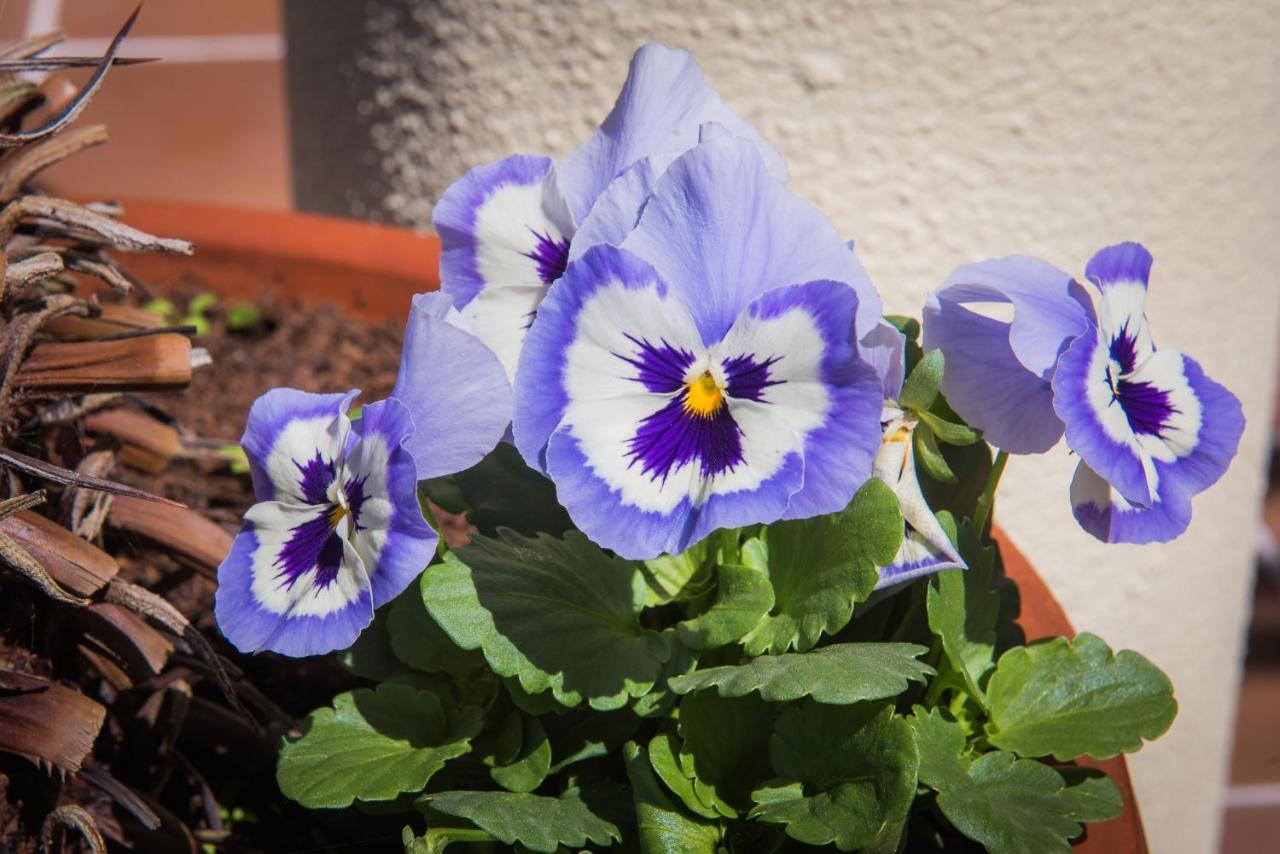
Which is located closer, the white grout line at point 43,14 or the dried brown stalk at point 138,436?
the dried brown stalk at point 138,436

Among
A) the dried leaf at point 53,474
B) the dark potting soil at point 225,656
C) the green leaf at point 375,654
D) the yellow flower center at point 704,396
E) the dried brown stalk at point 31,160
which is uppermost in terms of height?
the yellow flower center at point 704,396

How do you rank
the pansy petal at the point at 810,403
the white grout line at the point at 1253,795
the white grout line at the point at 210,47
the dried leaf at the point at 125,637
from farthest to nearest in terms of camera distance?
the white grout line at the point at 210,47 < the white grout line at the point at 1253,795 < the dried leaf at the point at 125,637 < the pansy petal at the point at 810,403

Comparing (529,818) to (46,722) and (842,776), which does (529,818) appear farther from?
(46,722)

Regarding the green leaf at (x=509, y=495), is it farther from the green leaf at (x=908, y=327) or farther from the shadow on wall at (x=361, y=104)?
the shadow on wall at (x=361, y=104)

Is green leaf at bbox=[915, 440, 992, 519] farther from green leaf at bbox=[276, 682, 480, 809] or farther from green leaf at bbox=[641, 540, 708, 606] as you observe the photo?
green leaf at bbox=[276, 682, 480, 809]

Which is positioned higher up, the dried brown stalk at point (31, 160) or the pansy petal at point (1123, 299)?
the pansy petal at point (1123, 299)

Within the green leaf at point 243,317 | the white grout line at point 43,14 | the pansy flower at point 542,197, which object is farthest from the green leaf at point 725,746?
the white grout line at point 43,14

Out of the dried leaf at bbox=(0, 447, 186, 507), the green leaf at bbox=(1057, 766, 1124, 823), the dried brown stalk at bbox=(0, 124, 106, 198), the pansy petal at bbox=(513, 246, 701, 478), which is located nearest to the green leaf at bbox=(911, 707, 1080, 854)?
the green leaf at bbox=(1057, 766, 1124, 823)
